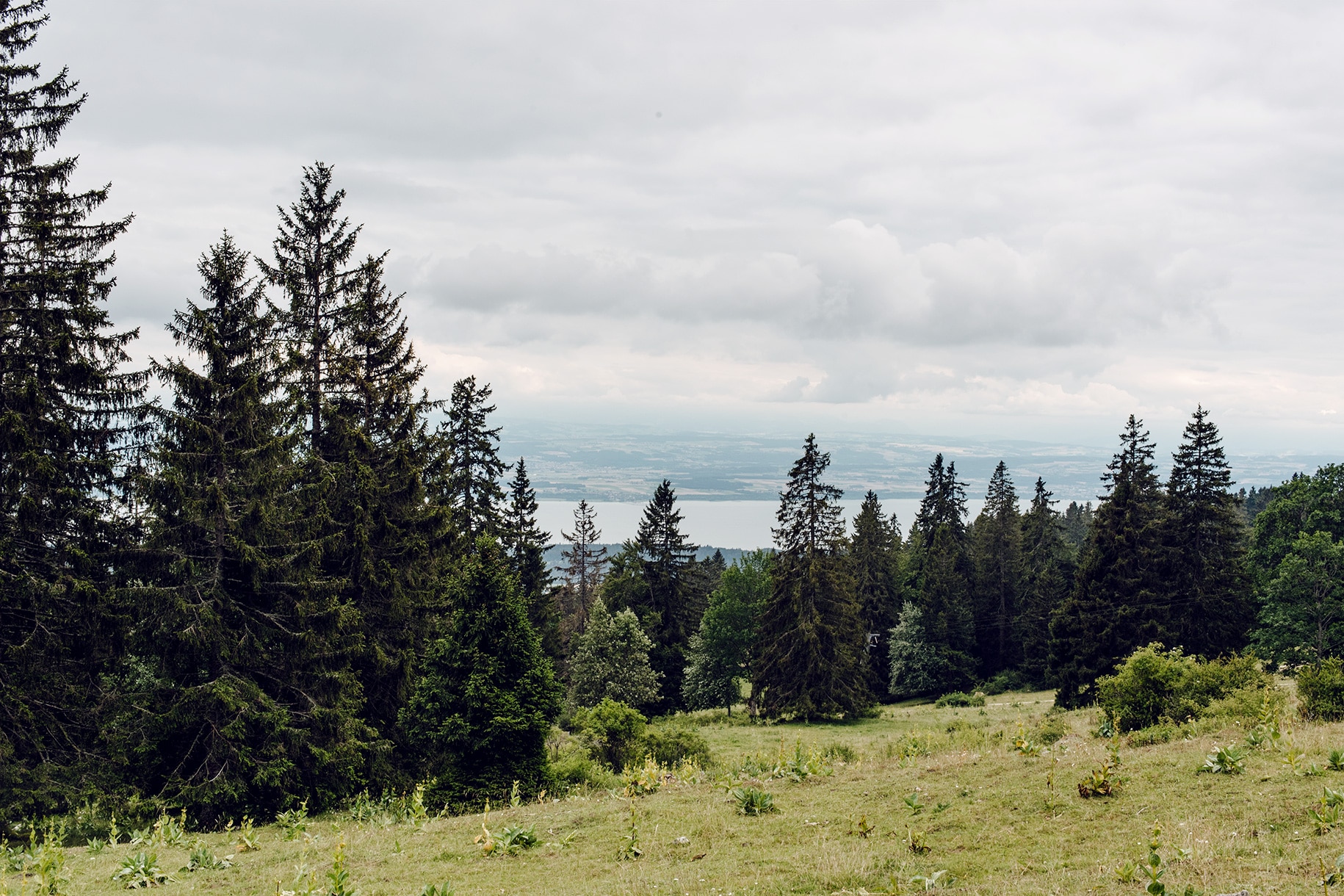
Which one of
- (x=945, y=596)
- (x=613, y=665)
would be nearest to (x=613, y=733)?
(x=613, y=665)

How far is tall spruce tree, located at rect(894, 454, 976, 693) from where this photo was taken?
182ft

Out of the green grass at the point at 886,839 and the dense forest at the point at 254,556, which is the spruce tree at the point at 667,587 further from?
the green grass at the point at 886,839

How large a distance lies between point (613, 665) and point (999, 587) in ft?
114

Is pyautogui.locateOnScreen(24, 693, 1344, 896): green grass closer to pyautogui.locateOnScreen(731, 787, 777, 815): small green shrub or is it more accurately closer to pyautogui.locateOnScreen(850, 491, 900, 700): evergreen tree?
pyautogui.locateOnScreen(731, 787, 777, 815): small green shrub

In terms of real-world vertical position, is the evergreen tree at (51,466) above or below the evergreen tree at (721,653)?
above

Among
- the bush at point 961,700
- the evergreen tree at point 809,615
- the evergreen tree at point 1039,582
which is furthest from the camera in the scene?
the evergreen tree at point 1039,582

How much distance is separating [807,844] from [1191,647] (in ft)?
120

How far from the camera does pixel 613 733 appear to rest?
23.4 meters

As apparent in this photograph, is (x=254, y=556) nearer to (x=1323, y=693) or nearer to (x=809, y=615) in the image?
(x=1323, y=693)

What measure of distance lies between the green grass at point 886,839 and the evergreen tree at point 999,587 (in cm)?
4683

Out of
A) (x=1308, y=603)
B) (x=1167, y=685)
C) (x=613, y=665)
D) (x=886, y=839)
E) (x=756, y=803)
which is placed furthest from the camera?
(x=613, y=665)

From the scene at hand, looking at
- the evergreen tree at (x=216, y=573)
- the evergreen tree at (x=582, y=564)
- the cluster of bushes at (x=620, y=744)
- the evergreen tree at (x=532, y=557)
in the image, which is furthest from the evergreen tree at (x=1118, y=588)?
the evergreen tree at (x=216, y=573)

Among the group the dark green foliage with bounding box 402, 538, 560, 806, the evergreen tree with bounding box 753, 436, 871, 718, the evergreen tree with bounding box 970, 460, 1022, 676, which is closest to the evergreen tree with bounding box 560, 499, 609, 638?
the evergreen tree with bounding box 753, 436, 871, 718

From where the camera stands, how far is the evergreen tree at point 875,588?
5897 cm
